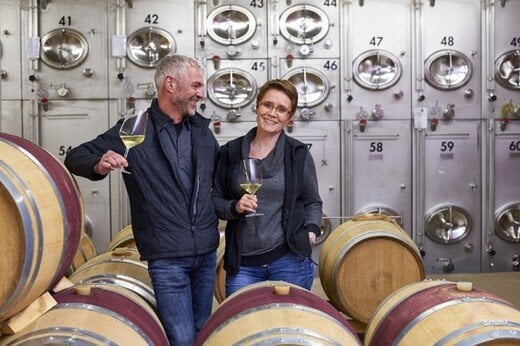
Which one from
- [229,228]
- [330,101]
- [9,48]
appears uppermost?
[9,48]

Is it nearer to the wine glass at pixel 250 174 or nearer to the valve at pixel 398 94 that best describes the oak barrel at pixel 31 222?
the wine glass at pixel 250 174

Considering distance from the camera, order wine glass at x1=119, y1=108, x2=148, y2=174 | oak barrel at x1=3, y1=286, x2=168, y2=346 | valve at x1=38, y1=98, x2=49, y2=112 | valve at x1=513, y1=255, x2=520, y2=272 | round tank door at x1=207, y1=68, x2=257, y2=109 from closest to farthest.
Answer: oak barrel at x1=3, y1=286, x2=168, y2=346 < wine glass at x1=119, y1=108, x2=148, y2=174 < valve at x1=38, y1=98, x2=49, y2=112 < round tank door at x1=207, y1=68, x2=257, y2=109 < valve at x1=513, y1=255, x2=520, y2=272

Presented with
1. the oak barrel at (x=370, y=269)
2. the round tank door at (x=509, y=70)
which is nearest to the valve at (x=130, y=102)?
the oak barrel at (x=370, y=269)

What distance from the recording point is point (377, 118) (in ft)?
27.9

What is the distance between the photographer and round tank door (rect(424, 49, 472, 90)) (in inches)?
336

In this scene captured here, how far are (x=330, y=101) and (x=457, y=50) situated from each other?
162 centimetres

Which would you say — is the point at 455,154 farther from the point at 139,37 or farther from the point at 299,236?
the point at 299,236

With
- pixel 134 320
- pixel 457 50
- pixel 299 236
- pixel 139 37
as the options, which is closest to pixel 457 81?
pixel 457 50

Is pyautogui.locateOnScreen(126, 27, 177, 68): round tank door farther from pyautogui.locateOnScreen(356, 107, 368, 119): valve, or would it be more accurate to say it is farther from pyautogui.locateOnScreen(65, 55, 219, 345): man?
pyautogui.locateOnScreen(65, 55, 219, 345): man

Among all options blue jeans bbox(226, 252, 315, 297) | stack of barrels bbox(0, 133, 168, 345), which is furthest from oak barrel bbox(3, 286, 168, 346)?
blue jeans bbox(226, 252, 315, 297)

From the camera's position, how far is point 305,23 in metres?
8.48

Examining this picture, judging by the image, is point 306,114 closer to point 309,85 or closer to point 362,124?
point 309,85

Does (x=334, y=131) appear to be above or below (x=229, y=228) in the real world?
above

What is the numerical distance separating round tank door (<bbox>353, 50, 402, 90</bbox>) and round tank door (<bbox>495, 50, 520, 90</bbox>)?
47.1 inches
